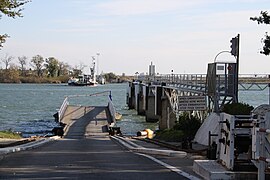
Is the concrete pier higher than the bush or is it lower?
lower

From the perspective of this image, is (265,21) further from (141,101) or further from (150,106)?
(141,101)

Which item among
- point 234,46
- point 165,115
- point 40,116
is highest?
point 234,46

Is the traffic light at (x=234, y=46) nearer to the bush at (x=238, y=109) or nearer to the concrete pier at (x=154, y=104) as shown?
the bush at (x=238, y=109)

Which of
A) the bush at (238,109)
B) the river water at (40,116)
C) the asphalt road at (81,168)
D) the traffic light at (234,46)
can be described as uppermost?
the traffic light at (234,46)

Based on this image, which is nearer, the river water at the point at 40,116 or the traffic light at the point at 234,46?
the traffic light at the point at 234,46

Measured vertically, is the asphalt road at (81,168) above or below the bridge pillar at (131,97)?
above

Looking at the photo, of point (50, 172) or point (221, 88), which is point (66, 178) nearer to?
point (50, 172)

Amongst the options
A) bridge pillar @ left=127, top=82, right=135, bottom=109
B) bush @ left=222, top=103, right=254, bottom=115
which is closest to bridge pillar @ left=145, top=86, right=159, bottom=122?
bridge pillar @ left=127, top=82, right=135, bottom=109

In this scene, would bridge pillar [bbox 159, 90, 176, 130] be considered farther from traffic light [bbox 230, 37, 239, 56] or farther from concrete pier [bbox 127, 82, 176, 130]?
traffic light [bbox 230, 37, 239, 56]

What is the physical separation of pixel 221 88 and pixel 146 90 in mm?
49994

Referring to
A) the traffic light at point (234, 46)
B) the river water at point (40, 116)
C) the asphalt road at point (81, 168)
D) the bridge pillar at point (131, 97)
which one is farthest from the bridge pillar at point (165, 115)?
the bridge pillar at point (131, 97)

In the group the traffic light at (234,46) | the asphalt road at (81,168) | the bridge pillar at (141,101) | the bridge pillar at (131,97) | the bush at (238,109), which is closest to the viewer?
the asphalt road at (81,168)

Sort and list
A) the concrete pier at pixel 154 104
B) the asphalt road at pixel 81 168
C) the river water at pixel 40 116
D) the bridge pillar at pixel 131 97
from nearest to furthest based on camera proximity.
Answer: the asphalt road at pixel 81 168, the concrete pier at pixel 154 104, the river water at pixel 40 116, the bridge pillar at pixel 131 97

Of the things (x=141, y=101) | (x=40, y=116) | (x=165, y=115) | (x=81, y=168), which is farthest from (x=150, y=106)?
(x=81, y=168)
